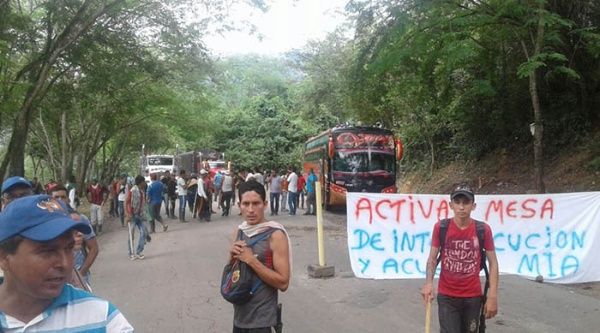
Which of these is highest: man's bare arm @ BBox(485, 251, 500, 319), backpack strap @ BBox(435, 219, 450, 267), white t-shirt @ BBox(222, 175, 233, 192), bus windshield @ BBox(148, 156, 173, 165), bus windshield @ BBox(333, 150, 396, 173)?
bus windshield @ BBox(148, 156, 173, 165)

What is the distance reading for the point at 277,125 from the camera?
52000mm

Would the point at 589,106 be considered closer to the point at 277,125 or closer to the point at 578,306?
the point at 578,306

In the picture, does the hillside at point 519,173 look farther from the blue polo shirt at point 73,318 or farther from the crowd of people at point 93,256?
the blue polo shirt at point 73,318

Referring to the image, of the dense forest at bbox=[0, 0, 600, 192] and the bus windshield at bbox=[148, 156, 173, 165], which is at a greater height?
the dense forest at bbox=[0, 0, 600, 192]

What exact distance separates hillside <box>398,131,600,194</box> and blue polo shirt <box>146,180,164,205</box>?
11.0 meters

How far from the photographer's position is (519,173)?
63.5 feet

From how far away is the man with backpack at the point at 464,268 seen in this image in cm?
428

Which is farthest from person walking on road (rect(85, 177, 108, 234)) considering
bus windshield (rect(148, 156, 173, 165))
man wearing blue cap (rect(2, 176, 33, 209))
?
bus windshield (rect(148, 156, 173, 165))

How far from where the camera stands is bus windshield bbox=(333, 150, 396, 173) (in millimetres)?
22047

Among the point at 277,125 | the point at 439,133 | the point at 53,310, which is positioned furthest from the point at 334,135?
the point at 277,125

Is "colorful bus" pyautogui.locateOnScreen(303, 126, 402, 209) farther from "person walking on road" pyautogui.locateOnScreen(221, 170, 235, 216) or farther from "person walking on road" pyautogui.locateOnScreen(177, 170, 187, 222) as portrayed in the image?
"person walking on road" pyautogui.locateOnScreen(177, 170, 187, 222)

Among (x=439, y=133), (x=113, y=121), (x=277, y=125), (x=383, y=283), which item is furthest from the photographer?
(x=277, y=125)

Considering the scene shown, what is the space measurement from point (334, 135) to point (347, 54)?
10.7 metres

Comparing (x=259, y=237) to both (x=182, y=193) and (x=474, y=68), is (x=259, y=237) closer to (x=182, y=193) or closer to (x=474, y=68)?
(x=182, y=193)
